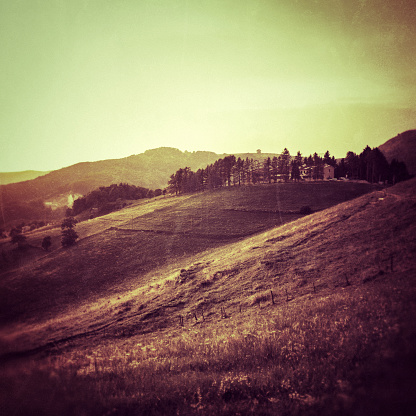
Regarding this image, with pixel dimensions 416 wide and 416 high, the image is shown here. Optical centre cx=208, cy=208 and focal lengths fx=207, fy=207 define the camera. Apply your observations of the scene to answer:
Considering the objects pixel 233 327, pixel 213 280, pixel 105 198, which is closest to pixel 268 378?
pixel 233 327

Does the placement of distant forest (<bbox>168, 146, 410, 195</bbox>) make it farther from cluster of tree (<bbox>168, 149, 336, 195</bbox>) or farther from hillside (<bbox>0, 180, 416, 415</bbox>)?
hillside (<bbox>0, 180, 416, 415</bbox>)

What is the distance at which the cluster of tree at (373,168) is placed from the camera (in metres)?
76.6

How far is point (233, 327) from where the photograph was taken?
14070 millimetres

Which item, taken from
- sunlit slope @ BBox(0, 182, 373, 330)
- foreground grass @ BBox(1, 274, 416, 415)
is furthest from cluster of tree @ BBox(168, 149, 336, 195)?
foreground grass @ BBox(1, 274, 416, 415)

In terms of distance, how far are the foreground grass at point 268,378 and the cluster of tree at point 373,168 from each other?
86.2m

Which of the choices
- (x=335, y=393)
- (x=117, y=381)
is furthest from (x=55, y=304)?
(x=335, y=393)

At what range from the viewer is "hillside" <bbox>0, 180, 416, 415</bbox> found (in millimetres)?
5246

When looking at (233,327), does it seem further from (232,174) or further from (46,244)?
(232,174)

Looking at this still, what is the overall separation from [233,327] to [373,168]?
9801 centimetres

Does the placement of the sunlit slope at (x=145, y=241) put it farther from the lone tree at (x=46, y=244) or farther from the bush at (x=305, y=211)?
the bush at (x=305, y=211)

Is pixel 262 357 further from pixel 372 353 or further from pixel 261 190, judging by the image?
pixel 261 190

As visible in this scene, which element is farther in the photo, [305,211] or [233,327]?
[305,211]

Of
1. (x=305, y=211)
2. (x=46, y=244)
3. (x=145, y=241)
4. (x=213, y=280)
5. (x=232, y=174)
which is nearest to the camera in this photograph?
(x=213, y=280)

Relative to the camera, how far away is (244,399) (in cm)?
561
